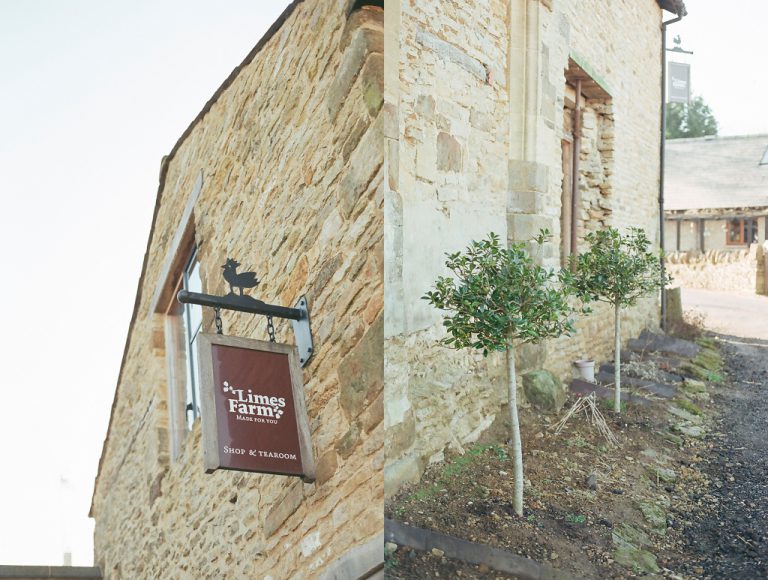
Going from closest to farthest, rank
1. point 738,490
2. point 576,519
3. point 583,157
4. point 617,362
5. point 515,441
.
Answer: point 738,490 → point 576,519 → point 515,441 → point 617,362 → point 583,157

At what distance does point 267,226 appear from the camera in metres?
2.69

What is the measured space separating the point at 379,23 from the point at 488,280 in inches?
35.2

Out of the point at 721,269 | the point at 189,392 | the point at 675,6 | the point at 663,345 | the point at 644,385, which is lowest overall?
the point at 189,392

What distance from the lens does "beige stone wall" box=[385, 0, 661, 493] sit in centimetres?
194

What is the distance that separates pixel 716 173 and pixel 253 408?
171 centimetres

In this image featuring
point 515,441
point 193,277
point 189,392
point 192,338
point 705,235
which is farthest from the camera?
point 189,392

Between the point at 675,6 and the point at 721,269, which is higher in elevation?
the point at 675,6

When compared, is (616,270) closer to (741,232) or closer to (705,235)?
(705,235)

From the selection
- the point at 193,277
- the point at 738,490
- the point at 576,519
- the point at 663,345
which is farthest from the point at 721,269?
the point at 193,277

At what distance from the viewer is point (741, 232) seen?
6.77 feet

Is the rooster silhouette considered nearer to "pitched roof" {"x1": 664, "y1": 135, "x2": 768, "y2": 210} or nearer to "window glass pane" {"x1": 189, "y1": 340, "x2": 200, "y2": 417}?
"pitched roof" {"x1": 664, "y1": 135, "x2": 768, "y2": 210}

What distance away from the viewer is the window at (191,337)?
390 cm

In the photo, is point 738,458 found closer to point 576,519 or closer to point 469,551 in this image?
point 576,519

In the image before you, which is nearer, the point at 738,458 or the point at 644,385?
the point at 738,458
